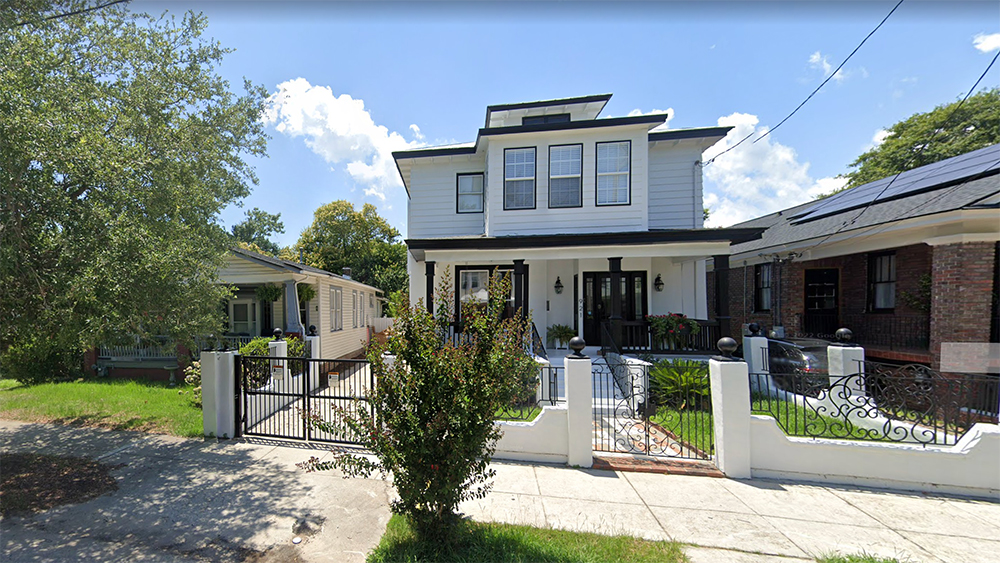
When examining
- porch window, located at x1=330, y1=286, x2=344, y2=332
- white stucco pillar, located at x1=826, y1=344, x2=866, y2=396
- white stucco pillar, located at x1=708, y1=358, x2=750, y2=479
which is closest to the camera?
white stucco pillar, located at x1=708, y1=358, x2=750, y2=479

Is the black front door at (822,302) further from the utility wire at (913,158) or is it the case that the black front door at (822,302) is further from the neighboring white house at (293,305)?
the neighboring white house at (293,305)

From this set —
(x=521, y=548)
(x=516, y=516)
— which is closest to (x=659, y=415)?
(x=516, y=516)

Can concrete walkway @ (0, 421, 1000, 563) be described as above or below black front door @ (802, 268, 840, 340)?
below

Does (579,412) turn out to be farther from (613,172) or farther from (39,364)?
(39,364)

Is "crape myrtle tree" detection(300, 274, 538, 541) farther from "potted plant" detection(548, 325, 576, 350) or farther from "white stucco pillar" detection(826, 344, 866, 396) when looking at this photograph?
"potted plant" detection(548, 325, 576, 350)

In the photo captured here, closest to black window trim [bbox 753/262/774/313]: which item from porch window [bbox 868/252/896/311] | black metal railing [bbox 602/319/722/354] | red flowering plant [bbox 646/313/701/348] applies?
porch window [bbox 868/252/896/311]

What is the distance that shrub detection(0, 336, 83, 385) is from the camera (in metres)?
9.72

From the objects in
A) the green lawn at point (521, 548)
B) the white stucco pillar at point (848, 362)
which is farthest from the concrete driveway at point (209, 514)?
the white stucco pillar at point (848, 362)

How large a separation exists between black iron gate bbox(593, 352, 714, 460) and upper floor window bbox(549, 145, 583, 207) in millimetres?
5081

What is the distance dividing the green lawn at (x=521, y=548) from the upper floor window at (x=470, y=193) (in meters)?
9.59

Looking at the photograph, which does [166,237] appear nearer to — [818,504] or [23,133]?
[23,133]

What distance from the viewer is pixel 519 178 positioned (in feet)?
34.1

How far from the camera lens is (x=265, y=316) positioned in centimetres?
1320

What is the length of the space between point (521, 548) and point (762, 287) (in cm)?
1342
